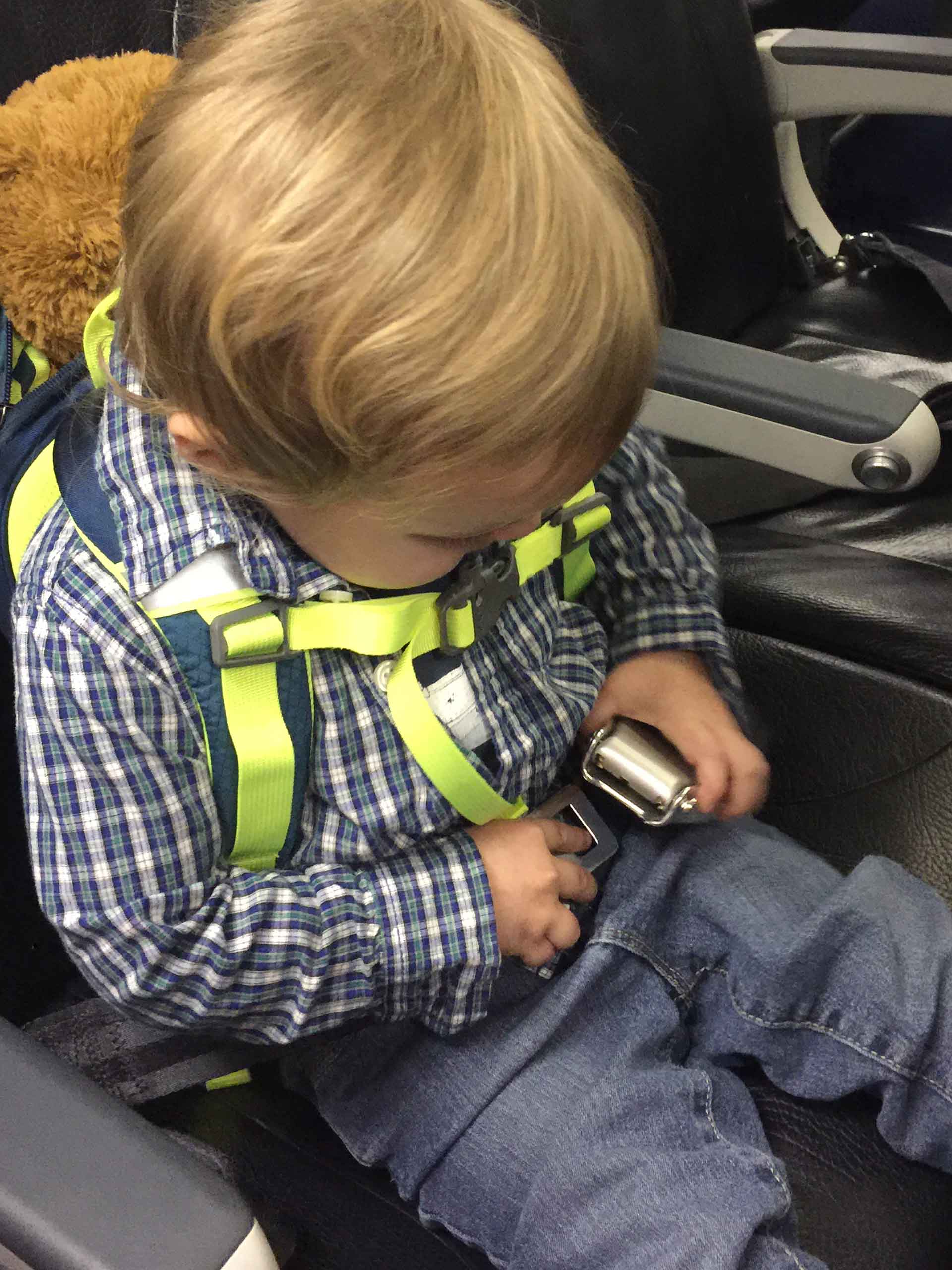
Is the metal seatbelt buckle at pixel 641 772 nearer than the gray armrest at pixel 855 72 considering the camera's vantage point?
Yes

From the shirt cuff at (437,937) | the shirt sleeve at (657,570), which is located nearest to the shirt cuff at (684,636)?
the shirt sleeve at (657,570)

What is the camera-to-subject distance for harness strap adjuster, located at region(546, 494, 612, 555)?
2.35 ft

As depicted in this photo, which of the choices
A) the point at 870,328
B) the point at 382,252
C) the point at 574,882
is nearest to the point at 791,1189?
the point at 574,882

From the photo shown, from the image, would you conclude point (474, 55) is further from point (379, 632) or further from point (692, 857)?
point (692, 857)

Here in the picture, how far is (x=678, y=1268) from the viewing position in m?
0.56

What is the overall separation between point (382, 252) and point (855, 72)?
39.2 inches

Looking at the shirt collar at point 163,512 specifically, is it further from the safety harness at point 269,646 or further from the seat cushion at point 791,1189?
the seat cushion at point 791,1189

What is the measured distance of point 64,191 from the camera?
601mm

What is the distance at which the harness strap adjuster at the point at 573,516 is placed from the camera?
71 centimetres

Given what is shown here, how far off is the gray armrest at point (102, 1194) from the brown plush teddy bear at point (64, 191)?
39 cm

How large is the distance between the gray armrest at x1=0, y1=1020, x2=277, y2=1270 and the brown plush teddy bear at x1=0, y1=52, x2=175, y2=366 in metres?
0.39

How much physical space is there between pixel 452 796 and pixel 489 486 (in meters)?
0.21

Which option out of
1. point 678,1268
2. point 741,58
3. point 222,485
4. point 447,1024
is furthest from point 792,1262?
point 741,58

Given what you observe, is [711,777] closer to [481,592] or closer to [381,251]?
[481,592]
